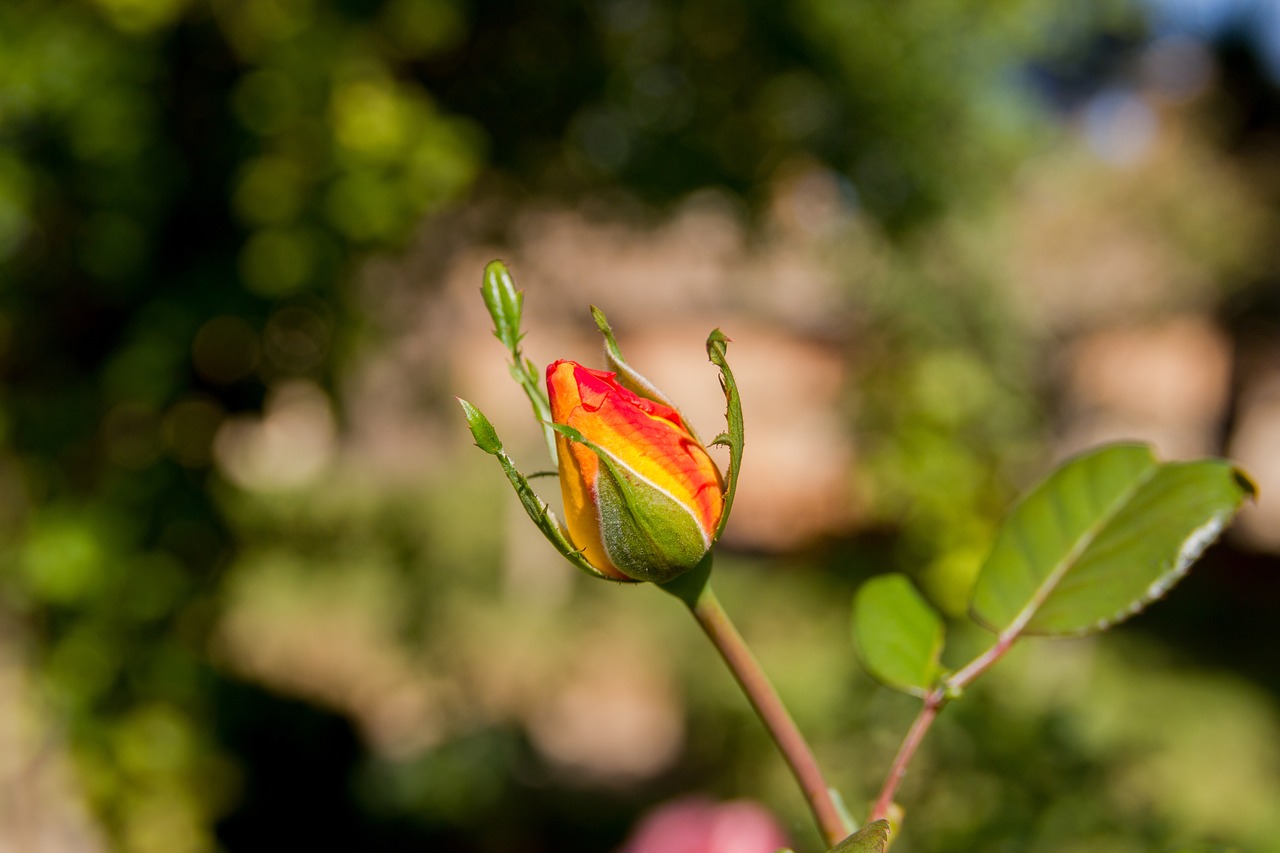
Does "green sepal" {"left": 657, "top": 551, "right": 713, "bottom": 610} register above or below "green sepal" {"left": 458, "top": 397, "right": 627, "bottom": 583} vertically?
below

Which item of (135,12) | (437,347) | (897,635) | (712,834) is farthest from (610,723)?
(897,635)

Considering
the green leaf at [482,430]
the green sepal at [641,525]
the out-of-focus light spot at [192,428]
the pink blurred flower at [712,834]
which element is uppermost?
the green leaf at [482,430]

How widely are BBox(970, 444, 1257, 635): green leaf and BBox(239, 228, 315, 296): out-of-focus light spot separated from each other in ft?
4.51

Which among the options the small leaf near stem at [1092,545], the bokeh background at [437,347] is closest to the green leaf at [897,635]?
the small leaf near stem at [1092,545]

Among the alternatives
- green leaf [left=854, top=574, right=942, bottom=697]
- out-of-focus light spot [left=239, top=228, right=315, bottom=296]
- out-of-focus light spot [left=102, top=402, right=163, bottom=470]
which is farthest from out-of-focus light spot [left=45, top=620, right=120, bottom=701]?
green leaf [left=854, top=574, right=942, bottom=697]

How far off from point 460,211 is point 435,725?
2080 mm

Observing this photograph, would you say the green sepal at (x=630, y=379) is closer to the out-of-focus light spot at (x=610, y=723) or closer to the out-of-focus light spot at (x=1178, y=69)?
the out-of-focus light spot at (x=610, y=723)

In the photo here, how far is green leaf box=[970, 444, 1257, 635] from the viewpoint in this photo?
1.18ft

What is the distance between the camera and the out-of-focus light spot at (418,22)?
5.21 feet

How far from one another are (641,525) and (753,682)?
0.20 ft

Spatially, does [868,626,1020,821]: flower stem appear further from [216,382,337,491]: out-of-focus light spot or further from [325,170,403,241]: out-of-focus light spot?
[216,382,337,491]: out-of-focus light spot

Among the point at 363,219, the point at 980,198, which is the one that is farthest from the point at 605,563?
the point at 980,198

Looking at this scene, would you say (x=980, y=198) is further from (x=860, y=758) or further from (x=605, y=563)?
(x=605, y=563)

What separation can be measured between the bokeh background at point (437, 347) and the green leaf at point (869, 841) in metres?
0.18
